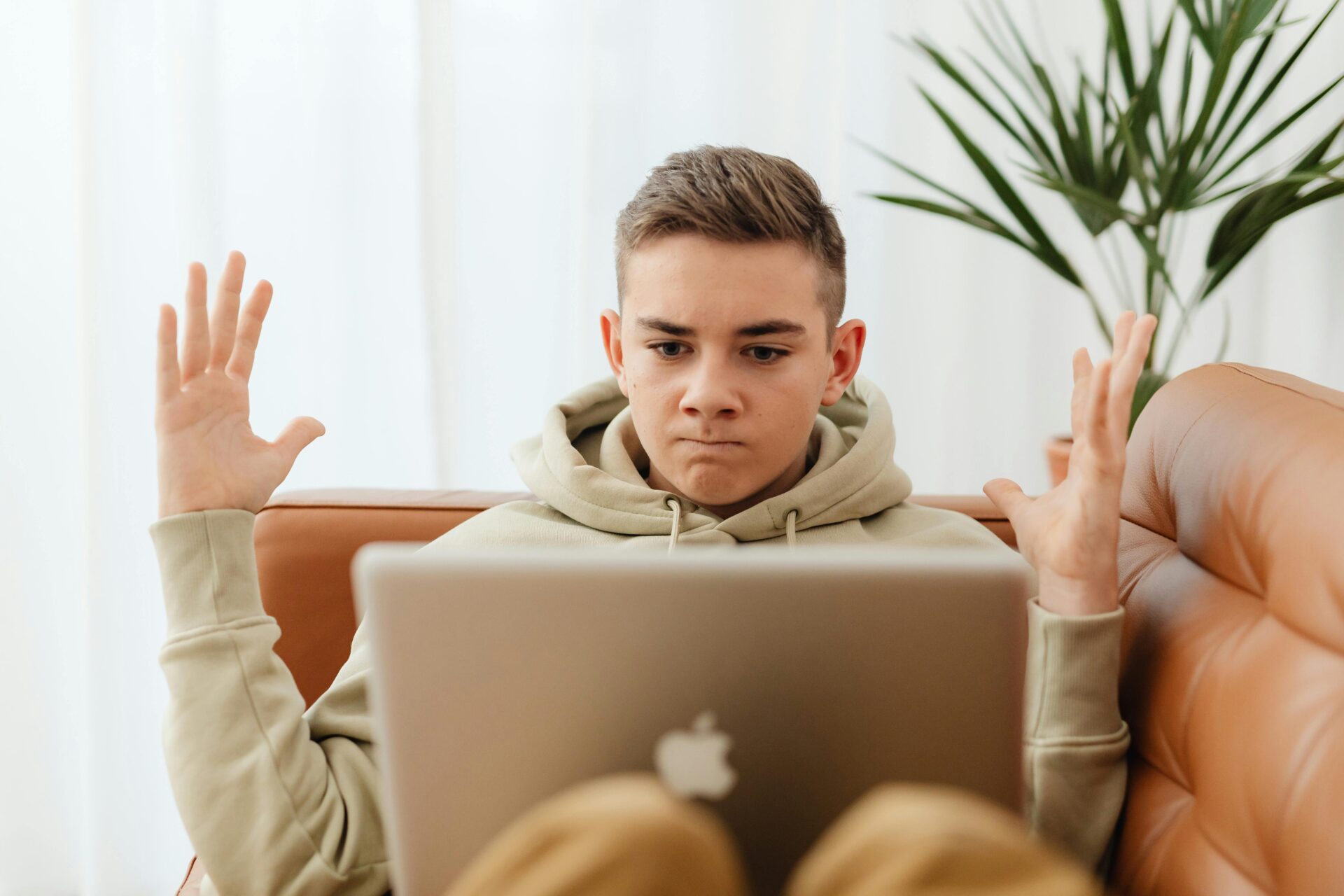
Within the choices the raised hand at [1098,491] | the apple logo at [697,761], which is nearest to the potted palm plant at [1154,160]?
the raised hand at [1098,491]

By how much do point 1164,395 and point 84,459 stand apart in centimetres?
192

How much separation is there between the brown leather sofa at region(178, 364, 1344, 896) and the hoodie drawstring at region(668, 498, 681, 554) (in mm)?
485

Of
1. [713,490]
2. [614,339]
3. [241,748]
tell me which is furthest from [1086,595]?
[241,748]

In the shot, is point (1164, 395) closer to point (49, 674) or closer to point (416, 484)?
point (416, 484)

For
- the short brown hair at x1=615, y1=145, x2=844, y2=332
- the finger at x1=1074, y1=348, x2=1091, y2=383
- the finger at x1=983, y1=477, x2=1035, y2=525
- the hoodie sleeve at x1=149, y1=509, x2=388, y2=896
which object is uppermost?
the short brown hair at x1=615, y1=145, x2=844, y2=332

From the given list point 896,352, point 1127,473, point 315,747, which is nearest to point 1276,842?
point 1127,473

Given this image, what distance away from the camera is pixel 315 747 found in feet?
3.57

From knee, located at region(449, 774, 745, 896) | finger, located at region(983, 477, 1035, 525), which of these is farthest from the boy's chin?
knee, located at region(449, 774, 745, 896)

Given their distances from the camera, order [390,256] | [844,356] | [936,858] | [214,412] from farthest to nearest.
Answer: [390,256]
[844,356]
[214,412]
[936,858]

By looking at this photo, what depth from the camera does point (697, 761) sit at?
677 mm

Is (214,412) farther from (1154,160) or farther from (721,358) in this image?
(1154,160)

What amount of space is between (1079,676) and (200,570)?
0.83 metres

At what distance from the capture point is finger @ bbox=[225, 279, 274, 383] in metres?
1.17

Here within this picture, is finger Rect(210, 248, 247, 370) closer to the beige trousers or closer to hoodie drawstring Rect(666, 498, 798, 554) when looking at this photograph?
hoodie drawstring Rect(666, 498, 798, 554)
